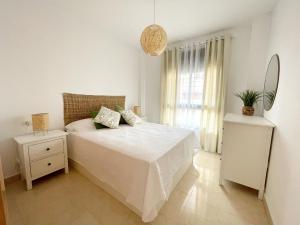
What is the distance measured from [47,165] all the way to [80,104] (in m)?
1.18

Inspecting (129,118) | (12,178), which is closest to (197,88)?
(129,118)

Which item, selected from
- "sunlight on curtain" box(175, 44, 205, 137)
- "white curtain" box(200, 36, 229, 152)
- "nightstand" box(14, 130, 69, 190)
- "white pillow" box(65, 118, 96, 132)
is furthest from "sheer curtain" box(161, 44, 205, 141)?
"nightstand" box(14, 130, 69, 190)

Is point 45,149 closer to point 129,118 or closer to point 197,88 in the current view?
point 129,118

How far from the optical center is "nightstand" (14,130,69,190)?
5.82 ft

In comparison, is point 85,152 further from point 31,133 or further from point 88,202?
point 31,133

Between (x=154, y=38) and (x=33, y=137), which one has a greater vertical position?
(x=154, y=38)

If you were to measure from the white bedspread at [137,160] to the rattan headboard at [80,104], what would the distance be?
19.7 inches

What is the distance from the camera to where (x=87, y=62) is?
277 cm

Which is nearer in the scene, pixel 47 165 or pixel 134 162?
pixel 134 162

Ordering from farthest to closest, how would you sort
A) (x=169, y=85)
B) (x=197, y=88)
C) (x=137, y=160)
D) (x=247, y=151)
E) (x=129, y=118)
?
(x=169, y=85) → (x=197, y=88) → (x=129, y=118) → (x=247, y=151) → (x=137, y=160)

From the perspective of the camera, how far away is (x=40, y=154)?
189 centimetres

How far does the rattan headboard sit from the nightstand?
1.92 ft

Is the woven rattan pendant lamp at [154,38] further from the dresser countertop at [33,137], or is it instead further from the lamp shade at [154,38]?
the dresser countertop at [33,137]

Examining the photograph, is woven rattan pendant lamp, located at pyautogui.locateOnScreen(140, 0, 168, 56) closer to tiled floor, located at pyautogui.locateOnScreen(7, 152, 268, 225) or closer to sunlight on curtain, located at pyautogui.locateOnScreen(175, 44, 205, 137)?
sunlight on curtain, located at pyautogui.locateOnScreen(175, 44, 205, 137)
